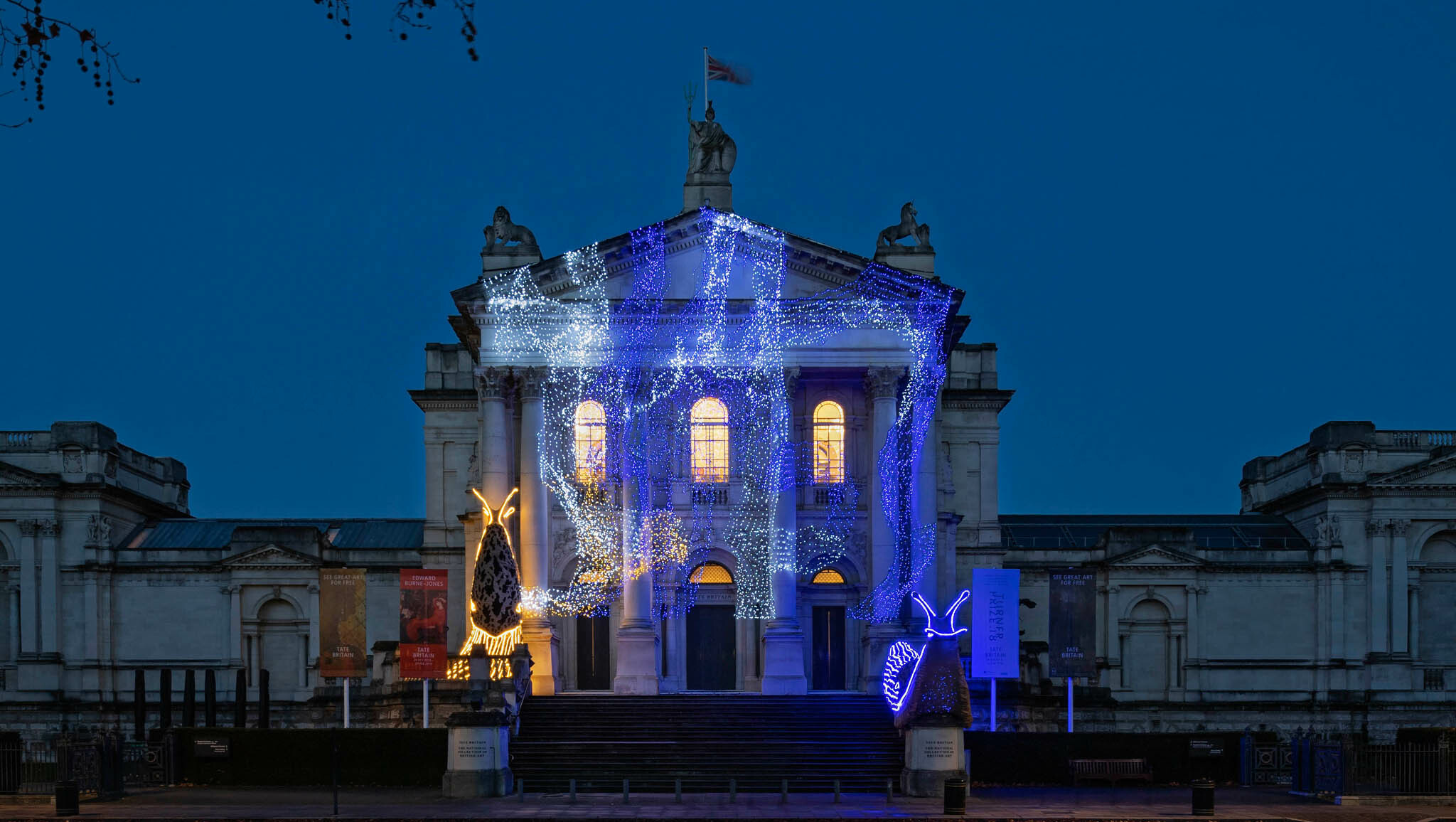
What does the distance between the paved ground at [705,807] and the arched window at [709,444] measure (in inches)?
651

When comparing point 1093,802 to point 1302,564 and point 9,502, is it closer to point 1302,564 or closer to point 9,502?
point 1302,564

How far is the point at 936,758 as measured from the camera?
39.2m

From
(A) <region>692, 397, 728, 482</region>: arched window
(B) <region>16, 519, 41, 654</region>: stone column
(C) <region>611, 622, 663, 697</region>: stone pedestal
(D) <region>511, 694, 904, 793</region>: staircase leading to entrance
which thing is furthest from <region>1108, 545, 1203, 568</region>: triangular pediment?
(B) <region>16, 519, 41, 654</region>: stone column

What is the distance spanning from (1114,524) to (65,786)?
48.7 m

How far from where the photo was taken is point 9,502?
66750 millimetres

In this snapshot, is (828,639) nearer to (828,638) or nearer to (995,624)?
(828,638)

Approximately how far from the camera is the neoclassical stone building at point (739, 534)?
5312cm

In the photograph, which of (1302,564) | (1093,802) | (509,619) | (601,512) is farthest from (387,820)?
(1302,564)

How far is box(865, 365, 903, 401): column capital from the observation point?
5344 cm

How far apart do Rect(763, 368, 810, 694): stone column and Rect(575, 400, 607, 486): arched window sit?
5739mm

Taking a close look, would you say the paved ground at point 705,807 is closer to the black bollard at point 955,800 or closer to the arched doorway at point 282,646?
the black bollard at point 955,800

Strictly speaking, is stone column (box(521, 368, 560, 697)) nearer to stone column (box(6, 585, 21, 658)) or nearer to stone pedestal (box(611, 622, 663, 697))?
stone pedestal (box(611, 622, 663, 697))

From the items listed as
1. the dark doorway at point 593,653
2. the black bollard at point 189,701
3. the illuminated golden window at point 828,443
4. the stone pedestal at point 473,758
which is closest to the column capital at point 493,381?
the dark doorway at point 593,653

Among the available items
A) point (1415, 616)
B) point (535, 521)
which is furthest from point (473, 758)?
point (1415, 616)
